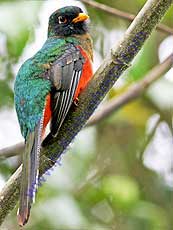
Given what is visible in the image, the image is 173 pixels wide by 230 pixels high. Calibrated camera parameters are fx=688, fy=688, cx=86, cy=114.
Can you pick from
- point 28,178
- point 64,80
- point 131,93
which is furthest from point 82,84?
point 131,93

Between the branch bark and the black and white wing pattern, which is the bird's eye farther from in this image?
the branch bark

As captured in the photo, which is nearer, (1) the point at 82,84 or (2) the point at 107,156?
(1) the point at 82,84

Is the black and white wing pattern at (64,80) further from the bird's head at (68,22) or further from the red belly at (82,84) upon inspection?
the bird's head at (68,22)

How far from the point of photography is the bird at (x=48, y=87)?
8.75 feet

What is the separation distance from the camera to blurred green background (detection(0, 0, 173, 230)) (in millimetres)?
3490

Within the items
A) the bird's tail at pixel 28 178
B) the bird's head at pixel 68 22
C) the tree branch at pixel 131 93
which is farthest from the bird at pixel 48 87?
the tree branch at pixel 131 93

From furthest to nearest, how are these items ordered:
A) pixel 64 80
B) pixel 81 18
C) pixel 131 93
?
1. pixel 131 93
2. pixel 81 18
3. pixel 64 80

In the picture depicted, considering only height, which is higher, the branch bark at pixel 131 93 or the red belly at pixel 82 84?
the red belly at pixel 82 84

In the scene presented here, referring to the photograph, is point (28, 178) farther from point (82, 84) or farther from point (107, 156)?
point (107, 156)

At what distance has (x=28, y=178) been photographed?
2465 mm

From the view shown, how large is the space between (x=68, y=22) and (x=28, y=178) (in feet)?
4.38

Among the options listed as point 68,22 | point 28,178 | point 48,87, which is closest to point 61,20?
point 68,22

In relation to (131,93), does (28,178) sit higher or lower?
higher

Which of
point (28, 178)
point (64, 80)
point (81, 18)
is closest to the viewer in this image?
point (28, 178)
